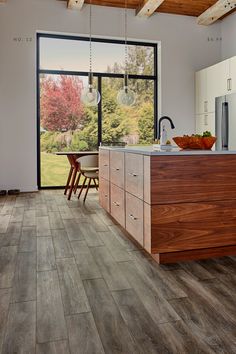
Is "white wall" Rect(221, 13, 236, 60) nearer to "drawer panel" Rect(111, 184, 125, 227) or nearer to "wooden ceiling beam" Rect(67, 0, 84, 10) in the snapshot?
"wooden ceiling beam" Rect(67, 0, 84, 10)

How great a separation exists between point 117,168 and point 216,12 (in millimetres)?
4193

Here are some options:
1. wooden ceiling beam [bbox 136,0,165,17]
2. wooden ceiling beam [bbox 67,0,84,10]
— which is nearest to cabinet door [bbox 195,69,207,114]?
wooden ceiling beam [bbox 136,0,165,17]

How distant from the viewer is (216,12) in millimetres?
5703

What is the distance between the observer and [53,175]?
586 cm

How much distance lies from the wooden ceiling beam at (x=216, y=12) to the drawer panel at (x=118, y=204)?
4.04m

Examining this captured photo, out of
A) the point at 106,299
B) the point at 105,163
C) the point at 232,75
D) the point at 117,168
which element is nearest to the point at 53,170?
the point at 105,163

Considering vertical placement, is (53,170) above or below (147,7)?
below

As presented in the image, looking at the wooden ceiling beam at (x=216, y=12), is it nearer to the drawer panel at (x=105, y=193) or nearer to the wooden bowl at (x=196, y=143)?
the drawer panel at (x=105, y=193)

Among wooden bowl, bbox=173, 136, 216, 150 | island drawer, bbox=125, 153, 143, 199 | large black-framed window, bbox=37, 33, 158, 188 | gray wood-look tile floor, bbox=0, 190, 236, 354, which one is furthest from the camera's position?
large black-framed window, bbox=37, 33, 158, 188

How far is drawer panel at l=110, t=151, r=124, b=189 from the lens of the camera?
2975mm

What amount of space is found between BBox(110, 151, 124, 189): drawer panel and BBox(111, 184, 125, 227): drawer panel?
0.21 ft

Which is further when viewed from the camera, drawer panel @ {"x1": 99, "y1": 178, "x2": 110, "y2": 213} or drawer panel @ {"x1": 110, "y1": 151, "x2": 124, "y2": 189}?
drawer panel @ {"x1": 99, "y1": 178, "x2": 110, "y2": 213}

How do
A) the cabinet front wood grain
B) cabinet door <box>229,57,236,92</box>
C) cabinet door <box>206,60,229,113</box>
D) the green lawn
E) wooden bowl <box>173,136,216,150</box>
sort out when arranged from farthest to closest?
the green lawn < cabinet door <box>206,60,229,113</box> < cabinet door <box>229,57,236,92</box> < wooden bowl <box>173,136,216,150</box> < the cabinet front wood grain

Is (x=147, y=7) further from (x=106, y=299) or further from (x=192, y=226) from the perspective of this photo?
(x=106, y=299)
